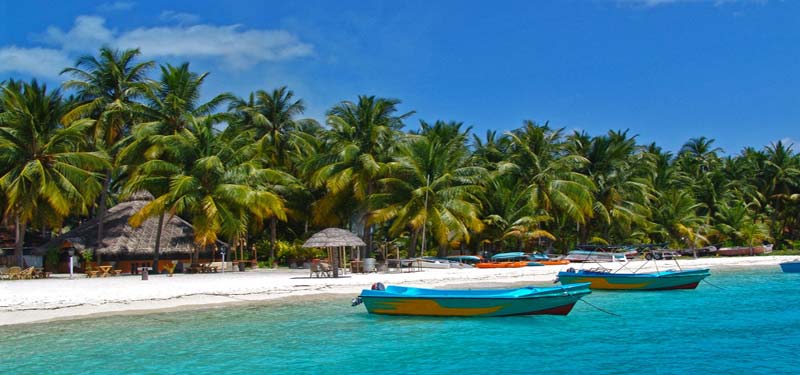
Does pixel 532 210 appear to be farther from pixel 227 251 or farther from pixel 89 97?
pixel 89 97

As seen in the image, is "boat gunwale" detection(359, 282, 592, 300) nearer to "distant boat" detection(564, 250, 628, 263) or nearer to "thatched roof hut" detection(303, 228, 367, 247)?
"thatched roof hut" detection(303, 228, 367, 247)

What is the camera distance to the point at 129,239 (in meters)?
29.5

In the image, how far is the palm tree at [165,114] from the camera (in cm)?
2969

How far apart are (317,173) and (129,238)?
8.82 metres

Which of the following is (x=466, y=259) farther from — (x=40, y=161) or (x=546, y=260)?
(x=40, y=161)

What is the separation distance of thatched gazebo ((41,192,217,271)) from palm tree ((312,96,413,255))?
21.9 ft

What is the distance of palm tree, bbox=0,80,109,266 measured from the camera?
2580 cm

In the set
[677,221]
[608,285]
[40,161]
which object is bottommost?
[608,285]

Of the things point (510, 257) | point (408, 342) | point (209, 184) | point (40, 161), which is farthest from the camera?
point (510, 257)

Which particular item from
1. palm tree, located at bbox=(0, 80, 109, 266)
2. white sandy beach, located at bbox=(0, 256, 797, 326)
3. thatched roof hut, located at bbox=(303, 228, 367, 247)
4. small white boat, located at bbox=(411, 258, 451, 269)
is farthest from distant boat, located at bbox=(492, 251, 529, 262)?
palm tree, located at bbox=(0, 80, 109, 266)

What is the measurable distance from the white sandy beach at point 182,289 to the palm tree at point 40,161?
3121 mm

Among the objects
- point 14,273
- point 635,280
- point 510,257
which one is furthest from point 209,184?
point 635,280

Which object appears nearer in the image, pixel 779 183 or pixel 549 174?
pixel 549 174

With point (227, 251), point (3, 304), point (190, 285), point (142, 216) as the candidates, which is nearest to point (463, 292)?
→ point (190, 285)
